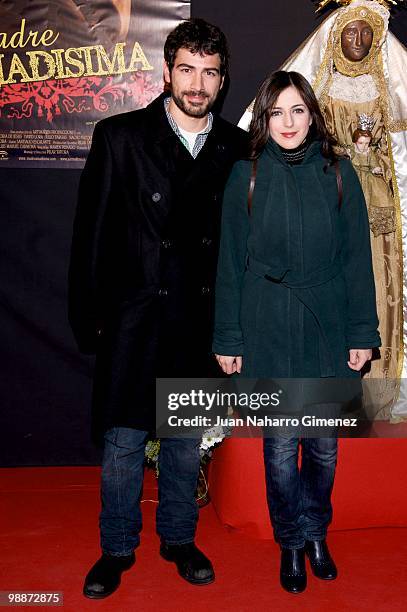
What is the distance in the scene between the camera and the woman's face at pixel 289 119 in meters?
2.20

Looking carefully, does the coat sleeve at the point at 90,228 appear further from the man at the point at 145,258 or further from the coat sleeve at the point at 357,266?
the coat sleeve at the point at 357,266

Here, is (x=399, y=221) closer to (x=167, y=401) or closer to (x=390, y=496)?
(x=390, y=496)

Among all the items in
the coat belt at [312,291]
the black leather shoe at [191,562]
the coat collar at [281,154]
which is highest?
the coat collar at [281,154]

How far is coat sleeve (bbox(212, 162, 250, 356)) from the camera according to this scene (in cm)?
226

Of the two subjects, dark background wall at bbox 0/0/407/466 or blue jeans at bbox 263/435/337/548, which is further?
dark background wall at bbox 0/0/407/466

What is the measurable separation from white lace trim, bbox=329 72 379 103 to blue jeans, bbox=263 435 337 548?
65.2 inches

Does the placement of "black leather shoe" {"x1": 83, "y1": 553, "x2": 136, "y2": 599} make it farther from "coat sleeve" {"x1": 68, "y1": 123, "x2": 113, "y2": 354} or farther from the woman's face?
the woman's face

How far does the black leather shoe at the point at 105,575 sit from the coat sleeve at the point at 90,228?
80cm

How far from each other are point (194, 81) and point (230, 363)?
925 mm

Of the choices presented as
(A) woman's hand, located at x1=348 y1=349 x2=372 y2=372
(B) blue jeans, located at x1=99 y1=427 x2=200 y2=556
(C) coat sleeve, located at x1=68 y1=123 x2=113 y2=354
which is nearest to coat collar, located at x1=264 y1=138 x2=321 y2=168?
(C) coat sleeve, located at x1=68 y1=123 x2=113 y2=354

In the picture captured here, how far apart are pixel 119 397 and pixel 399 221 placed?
66.8 inches

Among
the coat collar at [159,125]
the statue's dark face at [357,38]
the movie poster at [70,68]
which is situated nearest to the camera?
the coat collar at [159,125]

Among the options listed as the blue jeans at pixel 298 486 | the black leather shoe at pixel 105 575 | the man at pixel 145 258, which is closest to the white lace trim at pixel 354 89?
the man at pixel 145 258

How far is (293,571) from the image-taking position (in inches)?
90.8
